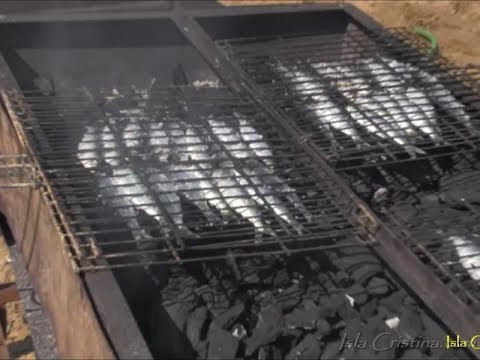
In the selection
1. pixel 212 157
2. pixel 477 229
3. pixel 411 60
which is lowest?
pixel 477 229

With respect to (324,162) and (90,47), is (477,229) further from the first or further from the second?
(90,47)

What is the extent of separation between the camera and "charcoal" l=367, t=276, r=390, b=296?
364 centimetres

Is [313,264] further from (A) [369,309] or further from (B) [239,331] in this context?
(B) [239,331]

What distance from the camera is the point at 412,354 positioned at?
10.9ft

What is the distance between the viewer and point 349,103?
4.84 m

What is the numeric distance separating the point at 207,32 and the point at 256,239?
275cm

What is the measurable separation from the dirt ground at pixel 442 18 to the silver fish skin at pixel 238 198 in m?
4.69

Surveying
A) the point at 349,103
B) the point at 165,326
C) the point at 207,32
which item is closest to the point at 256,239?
the point at 165,326

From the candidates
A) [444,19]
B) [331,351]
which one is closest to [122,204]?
[331,351]

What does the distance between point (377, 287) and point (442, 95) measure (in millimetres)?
2034

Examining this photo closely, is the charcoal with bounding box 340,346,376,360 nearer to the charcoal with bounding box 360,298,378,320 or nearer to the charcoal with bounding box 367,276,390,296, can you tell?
the charcoal with bounding box 360,298,378,320

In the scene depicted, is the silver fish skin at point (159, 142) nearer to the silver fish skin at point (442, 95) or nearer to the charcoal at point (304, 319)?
the charcoal at point (304, 319)

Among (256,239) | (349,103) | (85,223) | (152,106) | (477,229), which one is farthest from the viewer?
(349,103)

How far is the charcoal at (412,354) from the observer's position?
329cm
